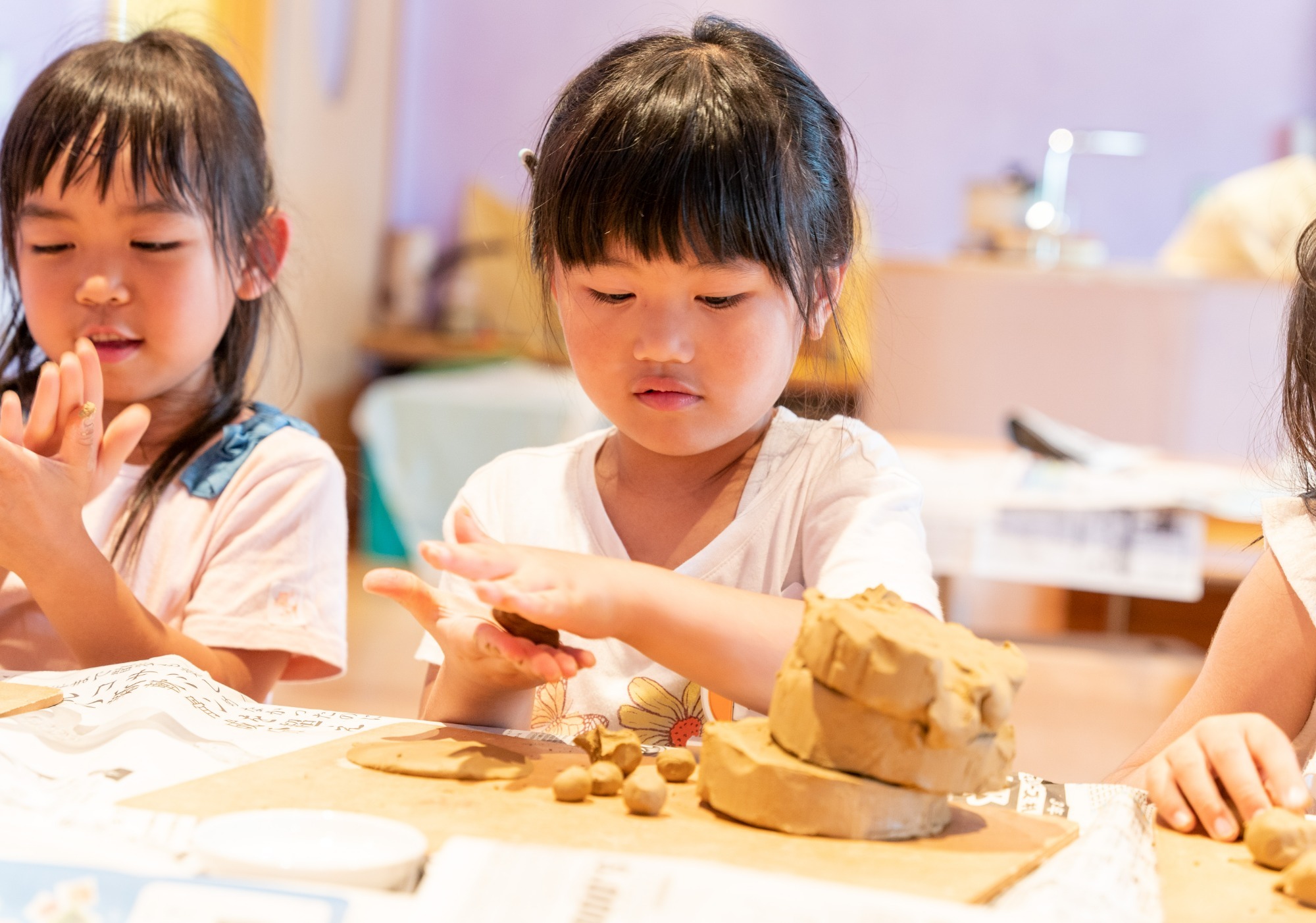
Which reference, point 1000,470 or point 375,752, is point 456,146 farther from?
point 375,752

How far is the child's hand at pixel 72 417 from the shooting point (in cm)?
96

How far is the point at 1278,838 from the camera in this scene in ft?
2.24

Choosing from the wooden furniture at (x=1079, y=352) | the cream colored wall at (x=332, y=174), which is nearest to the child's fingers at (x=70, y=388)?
the cream colored wall at (x=332, y=174)

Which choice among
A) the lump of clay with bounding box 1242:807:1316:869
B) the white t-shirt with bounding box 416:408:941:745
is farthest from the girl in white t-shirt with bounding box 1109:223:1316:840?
the white t-shirt with bounding box 416:408:941:745

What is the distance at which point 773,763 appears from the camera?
2.19ft

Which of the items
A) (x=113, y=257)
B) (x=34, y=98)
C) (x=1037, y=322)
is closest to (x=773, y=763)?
(x=113, y=257)

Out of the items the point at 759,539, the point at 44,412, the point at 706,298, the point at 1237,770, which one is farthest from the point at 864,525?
the point at 44,412

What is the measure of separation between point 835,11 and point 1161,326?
1904mm

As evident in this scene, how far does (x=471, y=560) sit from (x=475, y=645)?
0.10 meters

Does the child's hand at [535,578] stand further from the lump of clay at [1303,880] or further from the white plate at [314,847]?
the lump of clay at [1303,880]

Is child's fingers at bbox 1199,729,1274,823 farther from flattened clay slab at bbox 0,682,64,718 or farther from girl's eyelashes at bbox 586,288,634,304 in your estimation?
flattened clay slab at bbox 0,682,64,718

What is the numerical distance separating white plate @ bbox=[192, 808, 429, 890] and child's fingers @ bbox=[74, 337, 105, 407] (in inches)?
18.0

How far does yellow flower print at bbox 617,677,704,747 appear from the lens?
3.31 feet

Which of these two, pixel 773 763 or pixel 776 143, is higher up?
pixel 776 143
